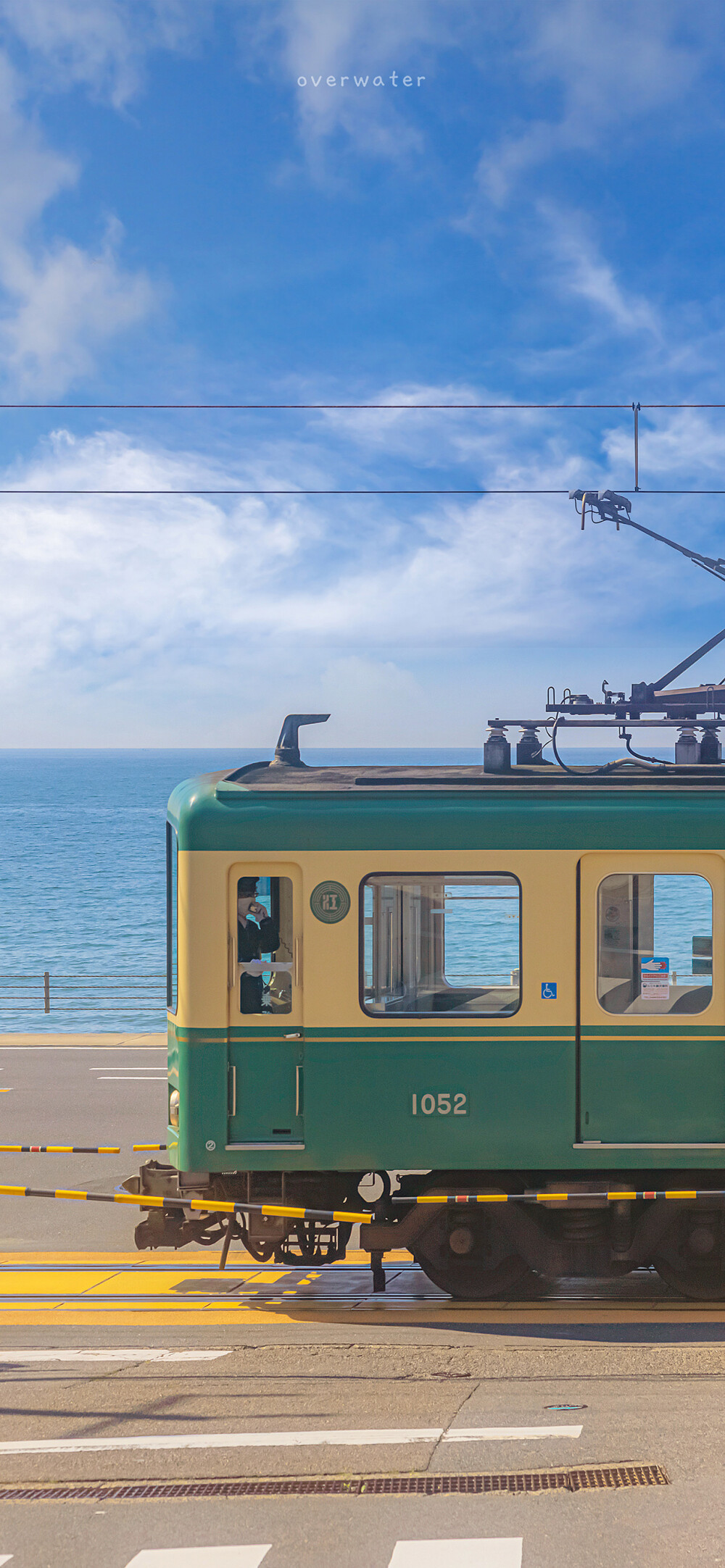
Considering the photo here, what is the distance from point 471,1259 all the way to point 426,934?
215 cm

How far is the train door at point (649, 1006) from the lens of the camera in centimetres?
765

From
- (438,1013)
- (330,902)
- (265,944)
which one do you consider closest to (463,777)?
(330,902)

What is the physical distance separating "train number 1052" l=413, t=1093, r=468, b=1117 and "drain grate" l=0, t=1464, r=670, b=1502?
2.58 metres

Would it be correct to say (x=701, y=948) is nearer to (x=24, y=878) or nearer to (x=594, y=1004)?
(x=594, y=1004)

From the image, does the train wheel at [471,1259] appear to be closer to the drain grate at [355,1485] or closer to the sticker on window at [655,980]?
the sticker on window at [655,980]

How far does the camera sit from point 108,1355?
7.00 metres

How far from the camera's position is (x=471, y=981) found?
8.21m

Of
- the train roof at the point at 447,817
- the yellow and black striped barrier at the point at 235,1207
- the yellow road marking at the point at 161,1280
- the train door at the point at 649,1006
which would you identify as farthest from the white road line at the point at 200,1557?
the train roof at the point at 447,817

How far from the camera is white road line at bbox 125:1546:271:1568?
4.47 m

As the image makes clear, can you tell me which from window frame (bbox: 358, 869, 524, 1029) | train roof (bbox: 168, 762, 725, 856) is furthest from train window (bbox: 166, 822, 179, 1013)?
window frame (bbox: 358, 869, 524, 1029)

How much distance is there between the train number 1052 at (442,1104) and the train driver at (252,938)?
3.80ft

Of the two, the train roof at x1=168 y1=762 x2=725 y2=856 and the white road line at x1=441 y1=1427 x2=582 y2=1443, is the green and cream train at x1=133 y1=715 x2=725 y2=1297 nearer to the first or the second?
the train roof at x1=168 y1=762 x2=725 y2=856

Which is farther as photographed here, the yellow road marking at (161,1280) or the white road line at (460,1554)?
the yellow road marking at (161,1280)

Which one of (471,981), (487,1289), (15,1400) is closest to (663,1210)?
(487,1289)
